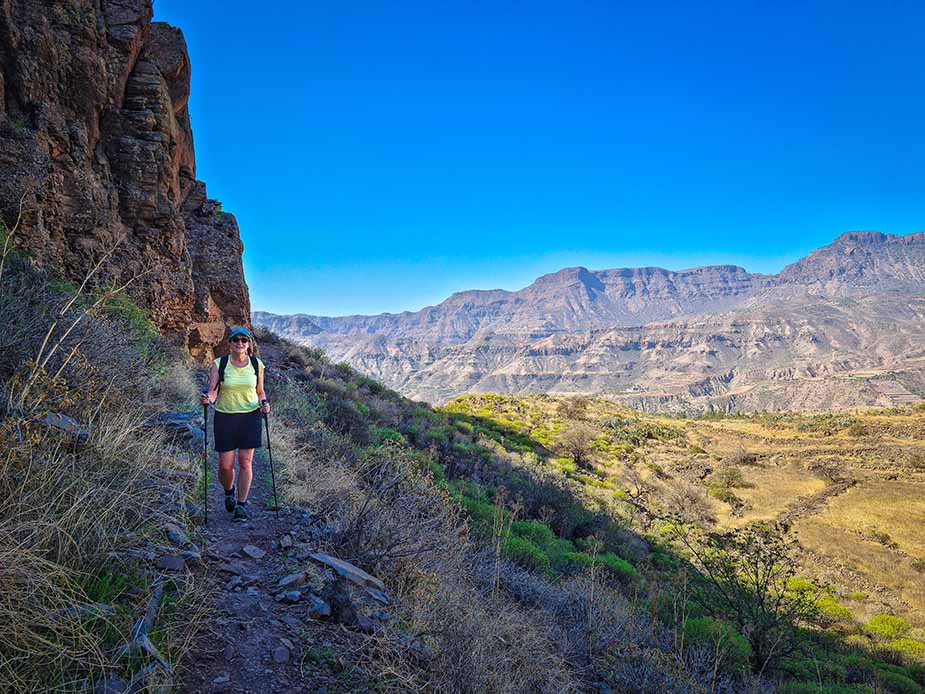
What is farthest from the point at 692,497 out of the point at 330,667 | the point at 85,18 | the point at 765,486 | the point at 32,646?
the point at 85,18

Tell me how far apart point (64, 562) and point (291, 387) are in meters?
9.62

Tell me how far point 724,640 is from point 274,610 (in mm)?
6712

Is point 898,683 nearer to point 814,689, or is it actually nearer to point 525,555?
point 814,689

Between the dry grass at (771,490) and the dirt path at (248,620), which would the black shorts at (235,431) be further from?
the dry grass at (771,490)

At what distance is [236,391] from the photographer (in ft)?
14.7

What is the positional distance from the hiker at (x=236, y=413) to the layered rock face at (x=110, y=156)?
87.3 inches

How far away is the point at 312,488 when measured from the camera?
514 centimetres

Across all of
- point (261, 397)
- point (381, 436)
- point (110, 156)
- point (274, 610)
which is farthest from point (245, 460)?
point (110, 156)

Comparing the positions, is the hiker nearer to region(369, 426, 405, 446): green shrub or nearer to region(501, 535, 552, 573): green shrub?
region(501, 535, 552, 573): green shrub

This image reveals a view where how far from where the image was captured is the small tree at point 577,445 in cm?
2361

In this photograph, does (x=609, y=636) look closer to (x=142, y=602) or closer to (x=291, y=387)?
(x=142, y=602)

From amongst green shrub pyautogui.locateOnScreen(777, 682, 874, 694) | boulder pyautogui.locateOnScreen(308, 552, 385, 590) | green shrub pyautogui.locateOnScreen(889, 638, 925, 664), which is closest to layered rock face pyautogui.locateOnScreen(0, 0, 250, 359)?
boulder pyautogui.locateOnScreen(308, 552, 385, 590)

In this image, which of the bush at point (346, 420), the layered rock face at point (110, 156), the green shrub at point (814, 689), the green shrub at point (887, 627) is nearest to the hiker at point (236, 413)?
the layered rock face at point (110, 156)

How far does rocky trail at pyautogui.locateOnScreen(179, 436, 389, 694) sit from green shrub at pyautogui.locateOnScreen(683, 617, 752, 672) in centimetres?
529
